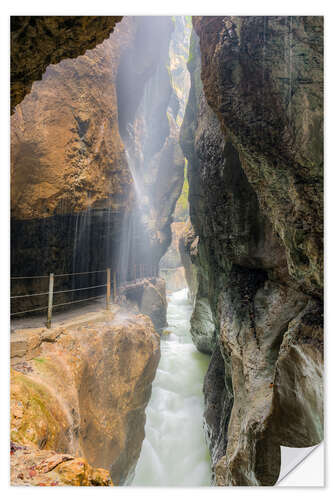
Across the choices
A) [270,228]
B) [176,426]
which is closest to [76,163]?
[270,228]

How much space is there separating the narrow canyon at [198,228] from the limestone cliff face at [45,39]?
0.04 ft

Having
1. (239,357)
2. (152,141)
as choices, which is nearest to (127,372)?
(239,357)

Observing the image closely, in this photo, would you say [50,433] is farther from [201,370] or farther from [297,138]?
[201,370]

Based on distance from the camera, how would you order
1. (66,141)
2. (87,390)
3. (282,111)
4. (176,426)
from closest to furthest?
1. (282,111)
2. (87,390)
3. (66,141)
4. (176,426)

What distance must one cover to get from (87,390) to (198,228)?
20.8 feet

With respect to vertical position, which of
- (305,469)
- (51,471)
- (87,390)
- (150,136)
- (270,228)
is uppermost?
(150,136)

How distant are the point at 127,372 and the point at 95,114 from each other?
6.04 m

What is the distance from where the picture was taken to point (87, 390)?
3857 millimetres

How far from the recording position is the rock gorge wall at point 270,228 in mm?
2312

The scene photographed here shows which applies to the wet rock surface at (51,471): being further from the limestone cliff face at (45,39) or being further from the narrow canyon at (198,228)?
the limestone cliff face at (45,39)

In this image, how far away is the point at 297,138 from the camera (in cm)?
238

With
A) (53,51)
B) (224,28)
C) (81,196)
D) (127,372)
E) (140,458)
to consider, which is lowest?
(140,458)

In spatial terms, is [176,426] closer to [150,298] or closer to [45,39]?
[150,298]
